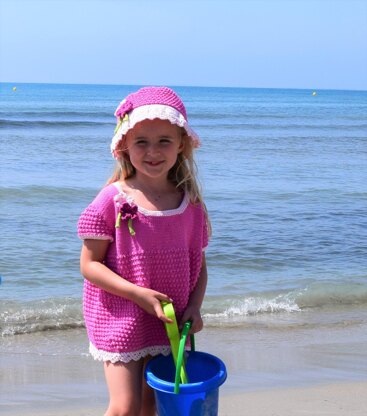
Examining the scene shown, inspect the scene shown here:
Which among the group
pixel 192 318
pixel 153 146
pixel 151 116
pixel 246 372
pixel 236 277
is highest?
pixel 151 116

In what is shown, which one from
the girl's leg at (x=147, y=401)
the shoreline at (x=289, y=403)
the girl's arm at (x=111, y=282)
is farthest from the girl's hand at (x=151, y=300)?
the shoreline at (x=289, y=403)

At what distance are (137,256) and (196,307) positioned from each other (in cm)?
28

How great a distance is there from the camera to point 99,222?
2672 millimetres

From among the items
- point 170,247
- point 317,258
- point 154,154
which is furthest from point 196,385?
point 317,258

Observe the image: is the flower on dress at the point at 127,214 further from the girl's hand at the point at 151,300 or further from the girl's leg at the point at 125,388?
the girl's leg at the point at 125,388

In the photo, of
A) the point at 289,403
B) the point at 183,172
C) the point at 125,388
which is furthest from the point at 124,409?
the point at 289,403

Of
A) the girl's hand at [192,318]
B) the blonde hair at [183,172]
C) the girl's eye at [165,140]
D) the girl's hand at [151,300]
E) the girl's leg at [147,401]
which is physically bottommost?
the girl's leg at [147,401]

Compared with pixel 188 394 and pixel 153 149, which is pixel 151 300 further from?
pixel 153 149

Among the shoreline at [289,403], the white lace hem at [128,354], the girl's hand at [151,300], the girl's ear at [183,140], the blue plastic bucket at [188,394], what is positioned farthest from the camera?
the shoreline at [289,403]

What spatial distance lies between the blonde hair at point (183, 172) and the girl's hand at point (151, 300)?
41 cm

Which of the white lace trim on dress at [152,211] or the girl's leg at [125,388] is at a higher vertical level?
the white lace trim on dress at [152,211]

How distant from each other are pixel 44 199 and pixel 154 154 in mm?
7491

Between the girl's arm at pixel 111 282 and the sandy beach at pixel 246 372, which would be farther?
the sandy beach at pixel 246 372

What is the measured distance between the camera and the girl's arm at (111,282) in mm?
2572
